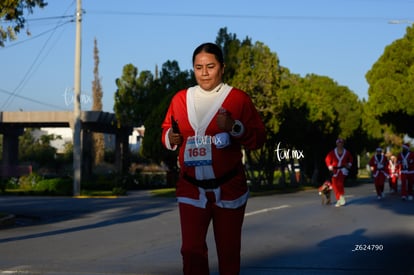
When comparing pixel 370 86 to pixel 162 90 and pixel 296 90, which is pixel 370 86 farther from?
pixel 162 90

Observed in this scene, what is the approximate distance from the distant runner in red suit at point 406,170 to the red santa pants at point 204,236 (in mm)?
A: 20546

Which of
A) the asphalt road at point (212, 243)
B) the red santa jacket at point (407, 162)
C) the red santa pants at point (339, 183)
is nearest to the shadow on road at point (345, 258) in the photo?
the asphalt road at point (212, 243)

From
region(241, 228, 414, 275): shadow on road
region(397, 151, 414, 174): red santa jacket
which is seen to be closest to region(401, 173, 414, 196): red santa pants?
region(397, 151, 414, 174): red santa jacket

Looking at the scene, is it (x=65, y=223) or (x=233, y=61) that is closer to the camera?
(x=65, y=223)

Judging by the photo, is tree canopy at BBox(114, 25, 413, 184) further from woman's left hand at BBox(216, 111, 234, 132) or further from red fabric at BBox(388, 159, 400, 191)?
woman's left hand at BBox(216, 111, 234, 132)

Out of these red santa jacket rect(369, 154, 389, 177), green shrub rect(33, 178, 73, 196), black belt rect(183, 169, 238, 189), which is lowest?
green shrub rect(33, 178, 73, 196)

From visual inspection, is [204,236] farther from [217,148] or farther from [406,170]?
[406,170]

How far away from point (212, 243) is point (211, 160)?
6.42 m

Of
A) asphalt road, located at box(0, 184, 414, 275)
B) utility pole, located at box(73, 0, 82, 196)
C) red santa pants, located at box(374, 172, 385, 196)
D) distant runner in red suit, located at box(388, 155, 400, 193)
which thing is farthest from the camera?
utility pole, located at box(73, 0, 82, 196)

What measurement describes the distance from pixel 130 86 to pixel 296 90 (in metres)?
12.5

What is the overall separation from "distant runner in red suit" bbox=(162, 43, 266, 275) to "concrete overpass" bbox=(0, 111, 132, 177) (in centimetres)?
3495

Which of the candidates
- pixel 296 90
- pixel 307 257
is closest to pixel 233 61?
pixel 296 90

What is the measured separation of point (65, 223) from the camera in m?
16.2

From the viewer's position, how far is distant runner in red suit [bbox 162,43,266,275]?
15.9 ft
